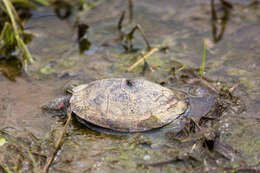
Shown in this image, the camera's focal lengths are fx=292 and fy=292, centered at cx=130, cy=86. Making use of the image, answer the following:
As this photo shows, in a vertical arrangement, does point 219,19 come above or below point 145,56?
above

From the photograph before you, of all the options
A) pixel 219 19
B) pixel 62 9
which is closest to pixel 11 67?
pixel 62 9

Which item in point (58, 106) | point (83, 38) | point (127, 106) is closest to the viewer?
point (127, 106)

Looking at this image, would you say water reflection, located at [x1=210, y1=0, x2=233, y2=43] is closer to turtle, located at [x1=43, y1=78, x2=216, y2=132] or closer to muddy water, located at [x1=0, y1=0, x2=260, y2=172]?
muddy water, located at [x1=0, y1=0, x2=260, y2=172]

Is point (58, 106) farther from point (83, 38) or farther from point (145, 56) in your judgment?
point (83, 38)

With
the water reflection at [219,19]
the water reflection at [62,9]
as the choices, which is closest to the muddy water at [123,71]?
the water reflection at [219,19]

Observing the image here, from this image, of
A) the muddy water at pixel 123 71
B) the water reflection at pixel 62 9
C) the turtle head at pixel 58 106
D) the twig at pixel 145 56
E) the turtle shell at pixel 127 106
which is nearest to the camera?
the muddy water at pixel 123 71

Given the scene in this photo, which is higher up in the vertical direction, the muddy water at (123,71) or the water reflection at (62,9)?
the water reflection at (62,9)

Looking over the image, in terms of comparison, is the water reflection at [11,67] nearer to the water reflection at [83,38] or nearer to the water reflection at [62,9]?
the water reflection at [83,38]

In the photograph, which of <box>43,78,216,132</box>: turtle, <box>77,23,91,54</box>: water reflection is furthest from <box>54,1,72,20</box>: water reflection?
<box>43,78,216,132</box>: turtle
